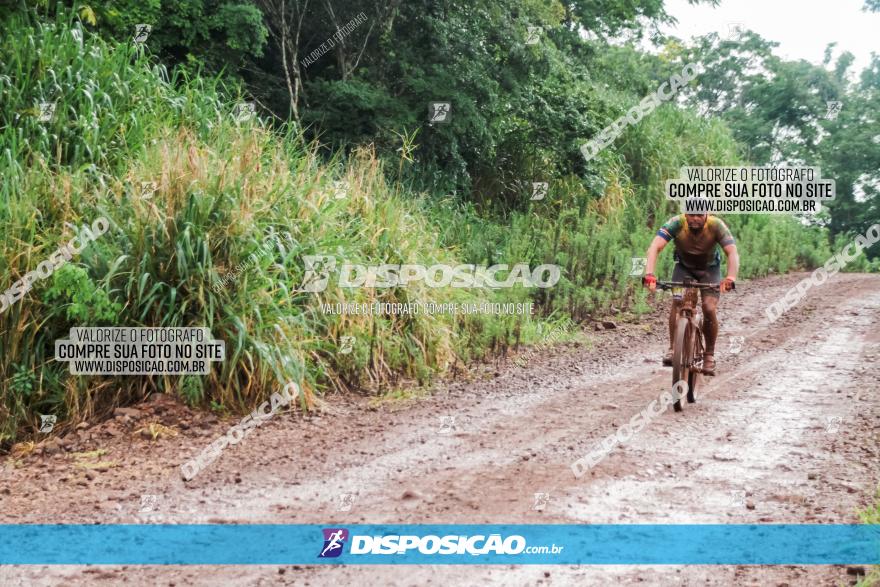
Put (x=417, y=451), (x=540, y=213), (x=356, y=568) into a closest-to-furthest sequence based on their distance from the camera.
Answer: (x=356, y=568)
(x=417, y=451)
(x=540, y=213)

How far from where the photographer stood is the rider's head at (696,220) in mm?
7586

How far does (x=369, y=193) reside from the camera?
9711 mm

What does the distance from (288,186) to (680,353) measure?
4102 millimetres

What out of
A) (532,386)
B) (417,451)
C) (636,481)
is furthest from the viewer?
(532,386)

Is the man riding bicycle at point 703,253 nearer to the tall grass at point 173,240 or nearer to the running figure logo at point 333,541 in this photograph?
the tall grass at point 173,240

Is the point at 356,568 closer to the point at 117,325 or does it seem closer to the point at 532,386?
the point at 117,325

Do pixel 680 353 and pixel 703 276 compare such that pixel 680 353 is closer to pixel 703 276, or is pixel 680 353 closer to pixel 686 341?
pixel 686 341

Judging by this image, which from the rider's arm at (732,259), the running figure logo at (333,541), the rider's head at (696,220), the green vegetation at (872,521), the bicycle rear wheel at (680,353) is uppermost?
the rider's head at (696,220)

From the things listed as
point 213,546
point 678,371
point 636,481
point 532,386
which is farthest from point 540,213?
point 213,546

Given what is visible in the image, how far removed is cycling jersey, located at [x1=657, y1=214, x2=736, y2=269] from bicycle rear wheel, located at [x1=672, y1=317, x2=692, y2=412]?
2.48 ft

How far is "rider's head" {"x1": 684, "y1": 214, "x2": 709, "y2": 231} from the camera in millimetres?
7586

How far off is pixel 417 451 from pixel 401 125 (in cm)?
666

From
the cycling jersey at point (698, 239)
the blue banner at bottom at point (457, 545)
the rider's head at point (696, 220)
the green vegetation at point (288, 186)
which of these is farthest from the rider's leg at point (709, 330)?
the blue banner at bottom at point (457, 545)

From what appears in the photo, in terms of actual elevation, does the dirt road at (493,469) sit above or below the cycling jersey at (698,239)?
below
